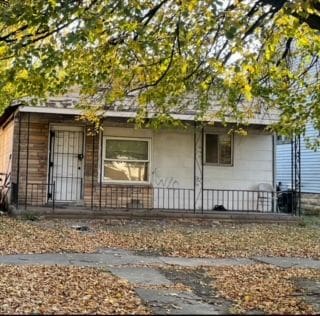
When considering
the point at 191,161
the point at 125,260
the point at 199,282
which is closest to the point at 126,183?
the point at 191,161

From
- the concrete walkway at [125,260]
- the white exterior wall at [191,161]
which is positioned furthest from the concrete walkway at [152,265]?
the white exterior wall at [191,161]

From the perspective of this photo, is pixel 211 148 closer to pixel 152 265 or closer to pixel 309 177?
pixel 309 177

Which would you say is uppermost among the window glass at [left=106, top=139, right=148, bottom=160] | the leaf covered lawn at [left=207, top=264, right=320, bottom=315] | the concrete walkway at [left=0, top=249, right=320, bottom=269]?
the window glass at [left=106, top=139, right=148, bottom=160]

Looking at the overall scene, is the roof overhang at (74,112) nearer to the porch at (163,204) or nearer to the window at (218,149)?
the window at (218,149)

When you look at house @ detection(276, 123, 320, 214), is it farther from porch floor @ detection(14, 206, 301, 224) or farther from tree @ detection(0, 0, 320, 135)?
tree @ detection(0, 0, 320, 135)

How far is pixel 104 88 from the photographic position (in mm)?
11531

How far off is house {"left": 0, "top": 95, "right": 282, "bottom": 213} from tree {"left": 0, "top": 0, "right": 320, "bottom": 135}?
558 centimetres

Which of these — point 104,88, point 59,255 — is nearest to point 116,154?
point 104,88

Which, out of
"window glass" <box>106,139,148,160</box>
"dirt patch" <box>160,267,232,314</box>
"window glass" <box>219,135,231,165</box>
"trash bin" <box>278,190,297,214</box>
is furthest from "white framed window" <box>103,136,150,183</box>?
"dirt patch" <box>160,267,232,314</box>

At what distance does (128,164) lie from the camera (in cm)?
1828

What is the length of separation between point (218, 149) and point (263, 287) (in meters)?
11.2

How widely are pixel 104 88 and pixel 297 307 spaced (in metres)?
6.20

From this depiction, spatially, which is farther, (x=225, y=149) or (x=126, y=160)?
(x=225, y=149)

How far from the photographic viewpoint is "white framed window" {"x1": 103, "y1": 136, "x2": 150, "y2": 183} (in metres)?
18.1
